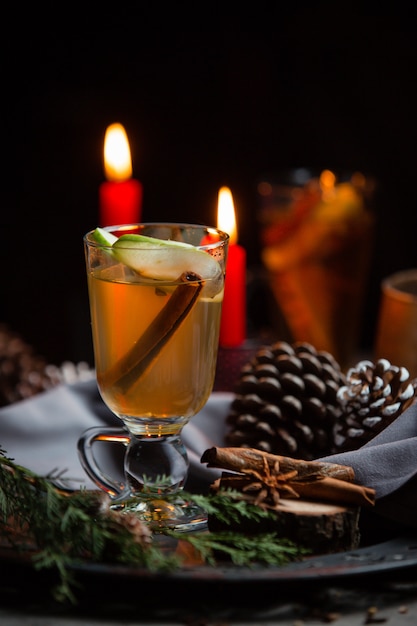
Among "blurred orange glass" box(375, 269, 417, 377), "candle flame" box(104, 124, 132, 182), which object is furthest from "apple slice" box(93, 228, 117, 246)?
"candle flame" box(104, 124, 132, 182)

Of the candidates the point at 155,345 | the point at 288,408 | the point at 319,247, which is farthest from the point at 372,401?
the point at 319,247

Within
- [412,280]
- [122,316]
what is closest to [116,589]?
[122,316]

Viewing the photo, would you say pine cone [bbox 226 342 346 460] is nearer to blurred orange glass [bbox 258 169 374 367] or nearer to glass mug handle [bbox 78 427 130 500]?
glass mug handle [bbox 78 427 130 500]

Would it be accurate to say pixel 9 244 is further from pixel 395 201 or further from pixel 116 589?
pixel 116 589

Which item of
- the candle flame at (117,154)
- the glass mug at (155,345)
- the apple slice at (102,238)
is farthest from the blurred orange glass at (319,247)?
the apple slice at (102,238)

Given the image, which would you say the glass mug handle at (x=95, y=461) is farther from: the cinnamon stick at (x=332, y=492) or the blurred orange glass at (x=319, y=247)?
the blurred orange glass at (x=319, y=247)

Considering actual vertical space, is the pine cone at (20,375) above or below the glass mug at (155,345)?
below
